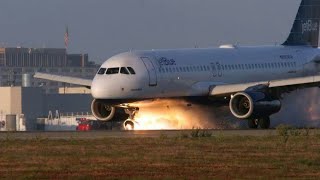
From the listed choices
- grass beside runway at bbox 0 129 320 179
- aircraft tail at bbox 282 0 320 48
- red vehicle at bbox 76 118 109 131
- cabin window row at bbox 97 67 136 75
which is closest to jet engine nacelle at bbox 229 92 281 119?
cabin window row at bbox 97 67 136 75

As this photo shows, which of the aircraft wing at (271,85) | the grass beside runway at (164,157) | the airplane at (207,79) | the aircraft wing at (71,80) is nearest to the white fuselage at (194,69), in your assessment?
the airplane at (207,79)

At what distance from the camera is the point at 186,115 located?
2405 inches

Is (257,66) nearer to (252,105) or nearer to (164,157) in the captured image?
(252,105)

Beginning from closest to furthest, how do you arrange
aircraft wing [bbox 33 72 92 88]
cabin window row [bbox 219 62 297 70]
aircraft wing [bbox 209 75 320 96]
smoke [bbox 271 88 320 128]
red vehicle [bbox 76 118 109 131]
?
aircraft wing [bbox 209 75 320 96] → cabin window row [bbox 219 62 297 70] → smoke [bbox 271 88 320 128] → aircraft wing [bbox 33 72 92 88] → red vehicle [bbox 76 118 109 131]

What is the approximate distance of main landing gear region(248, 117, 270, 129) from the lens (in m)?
60.4

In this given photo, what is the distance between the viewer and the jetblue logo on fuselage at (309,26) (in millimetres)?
74750

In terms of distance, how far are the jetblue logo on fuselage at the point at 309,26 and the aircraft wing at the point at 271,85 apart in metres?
13.5

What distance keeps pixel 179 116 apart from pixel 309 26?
17.2m

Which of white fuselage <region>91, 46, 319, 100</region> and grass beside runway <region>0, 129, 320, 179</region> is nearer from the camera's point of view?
grass beside runway <region>0, 129, 320, 179</region>

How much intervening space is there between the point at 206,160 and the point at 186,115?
25.2 meters

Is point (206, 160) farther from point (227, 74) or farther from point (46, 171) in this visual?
point (227, 74)

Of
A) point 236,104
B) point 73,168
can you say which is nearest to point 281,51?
point 236,104

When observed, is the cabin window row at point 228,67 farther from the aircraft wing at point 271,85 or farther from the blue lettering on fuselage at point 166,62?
the aircraft wing at point 271,85

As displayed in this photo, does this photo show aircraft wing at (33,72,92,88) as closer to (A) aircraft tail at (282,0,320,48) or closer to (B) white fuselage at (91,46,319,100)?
(B) white fuselage at (91,46,319,100)
